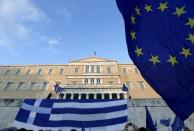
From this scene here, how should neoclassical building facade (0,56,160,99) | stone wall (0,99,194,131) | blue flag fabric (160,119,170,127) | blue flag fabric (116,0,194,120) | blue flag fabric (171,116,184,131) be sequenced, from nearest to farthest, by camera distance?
blue flag fabric (116,0,194,120), blue flag fabric (171,116,184,131), blue flag fabric (160,119,170,127), stone wall (0,99,194,131), neoclassical building facade (0,56,160,99)

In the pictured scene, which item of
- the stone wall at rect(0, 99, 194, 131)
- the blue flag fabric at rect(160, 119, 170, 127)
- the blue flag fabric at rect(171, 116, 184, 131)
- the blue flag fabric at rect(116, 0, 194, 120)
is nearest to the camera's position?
the blue flag fabric at rect(116, 0, 194, 120)

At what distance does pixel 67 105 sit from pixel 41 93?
37027 millimetres

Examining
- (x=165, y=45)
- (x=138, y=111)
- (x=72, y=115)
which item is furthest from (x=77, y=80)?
(x=165, y=45)

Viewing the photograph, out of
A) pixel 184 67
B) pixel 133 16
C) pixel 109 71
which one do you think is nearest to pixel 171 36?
pixel 184 67

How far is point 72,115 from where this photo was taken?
10.4m

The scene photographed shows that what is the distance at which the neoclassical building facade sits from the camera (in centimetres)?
4238

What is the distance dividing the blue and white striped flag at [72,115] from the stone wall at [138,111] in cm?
446

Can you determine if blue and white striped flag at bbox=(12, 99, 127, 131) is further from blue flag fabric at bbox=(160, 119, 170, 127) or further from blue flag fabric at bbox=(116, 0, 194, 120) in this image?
blue flag fabric at bbox=(116, 0, 194, 120)

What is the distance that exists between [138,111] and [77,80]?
3494cm

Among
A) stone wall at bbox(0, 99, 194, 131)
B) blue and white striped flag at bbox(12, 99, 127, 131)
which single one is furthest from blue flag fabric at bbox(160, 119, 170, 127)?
blue and white striped flag at bbox(12, 99, 127, 131)

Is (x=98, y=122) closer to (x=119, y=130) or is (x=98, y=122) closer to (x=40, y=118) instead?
(x=119, y=130)

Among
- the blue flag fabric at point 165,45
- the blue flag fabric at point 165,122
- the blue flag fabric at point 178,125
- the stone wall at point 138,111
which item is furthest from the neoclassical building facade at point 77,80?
the blue flag fabric at point 165,45

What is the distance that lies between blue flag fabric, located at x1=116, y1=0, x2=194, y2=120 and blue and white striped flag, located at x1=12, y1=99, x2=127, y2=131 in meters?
5.51

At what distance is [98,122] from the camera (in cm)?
1011
